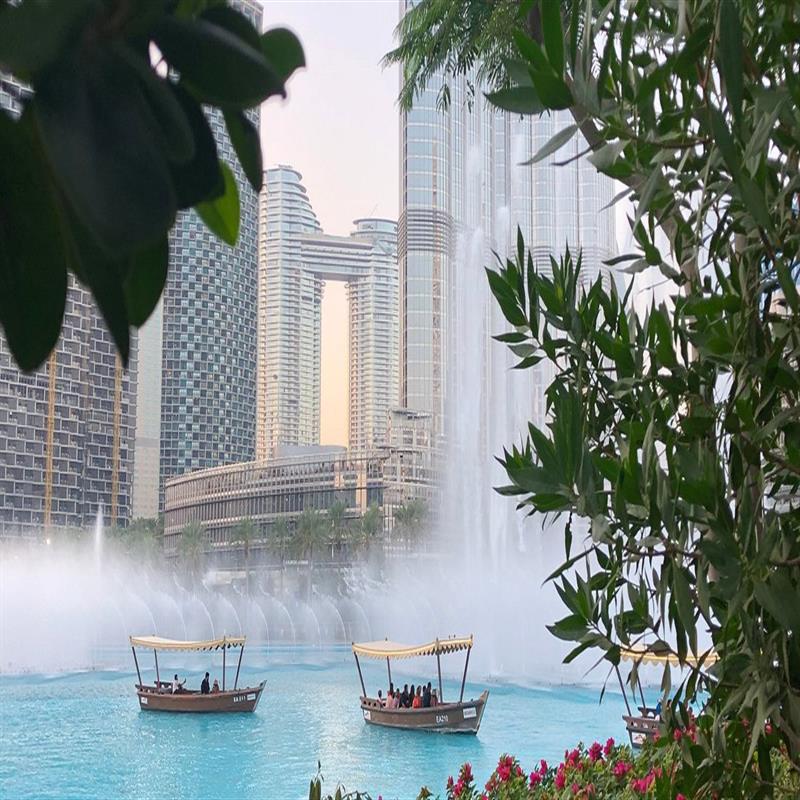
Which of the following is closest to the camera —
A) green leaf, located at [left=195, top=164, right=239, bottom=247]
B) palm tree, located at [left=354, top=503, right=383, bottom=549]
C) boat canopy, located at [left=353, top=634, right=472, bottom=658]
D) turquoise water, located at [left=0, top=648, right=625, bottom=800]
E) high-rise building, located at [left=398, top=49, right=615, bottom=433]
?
green leaf, located at [left=195, top=164, right=239, bottom=247]

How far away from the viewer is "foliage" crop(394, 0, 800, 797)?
1.04 metres

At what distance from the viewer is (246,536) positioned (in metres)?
33.6

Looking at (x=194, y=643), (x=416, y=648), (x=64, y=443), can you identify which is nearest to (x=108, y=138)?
(x=416, y=648)

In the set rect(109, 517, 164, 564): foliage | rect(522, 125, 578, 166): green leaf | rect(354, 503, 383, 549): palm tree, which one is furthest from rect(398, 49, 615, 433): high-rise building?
rect(522, 125, 578, 166): green leaf

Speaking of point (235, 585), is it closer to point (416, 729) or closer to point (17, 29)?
point (416, 729)

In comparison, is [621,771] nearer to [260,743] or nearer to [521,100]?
[521,100]

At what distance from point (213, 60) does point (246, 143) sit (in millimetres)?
51

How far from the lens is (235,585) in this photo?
3316cm

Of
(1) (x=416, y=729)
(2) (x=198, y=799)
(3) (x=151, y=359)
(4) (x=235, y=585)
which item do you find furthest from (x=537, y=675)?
(3) (x=151, y=359)

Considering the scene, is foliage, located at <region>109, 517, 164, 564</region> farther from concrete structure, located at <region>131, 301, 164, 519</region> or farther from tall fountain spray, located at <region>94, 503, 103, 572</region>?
concrete structure, located at <region>131, 301, 164, 519</region>

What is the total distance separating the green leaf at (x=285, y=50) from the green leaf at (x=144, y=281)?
0.19ft

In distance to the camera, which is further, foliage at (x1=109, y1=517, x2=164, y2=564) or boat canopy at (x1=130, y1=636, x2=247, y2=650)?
foliage at (x1=109, y1=517, x2=164, y2=564)

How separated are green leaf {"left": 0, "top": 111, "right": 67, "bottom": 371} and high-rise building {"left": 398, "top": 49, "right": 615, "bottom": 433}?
2315cm

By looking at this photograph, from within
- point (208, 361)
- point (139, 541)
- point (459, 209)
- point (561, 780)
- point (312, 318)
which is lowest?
point (139, 541)
